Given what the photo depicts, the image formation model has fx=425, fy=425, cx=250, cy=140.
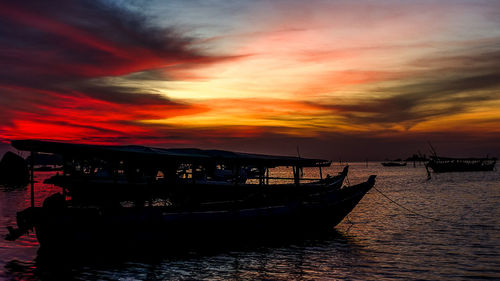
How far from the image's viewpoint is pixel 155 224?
1805 centimetres

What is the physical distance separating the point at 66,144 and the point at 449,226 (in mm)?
21959

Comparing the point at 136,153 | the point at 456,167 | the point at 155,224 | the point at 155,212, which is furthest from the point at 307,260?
the point at 456,167

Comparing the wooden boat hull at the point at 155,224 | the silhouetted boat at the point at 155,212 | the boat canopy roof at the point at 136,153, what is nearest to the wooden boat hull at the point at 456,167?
the silhouetted boat at the point at 155,212

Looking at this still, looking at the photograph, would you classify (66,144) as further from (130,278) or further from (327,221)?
(327,221)

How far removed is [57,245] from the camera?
17016 mm

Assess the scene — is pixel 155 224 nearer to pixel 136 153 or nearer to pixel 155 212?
pixel 155 212

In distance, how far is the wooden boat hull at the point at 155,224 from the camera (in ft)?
55.9

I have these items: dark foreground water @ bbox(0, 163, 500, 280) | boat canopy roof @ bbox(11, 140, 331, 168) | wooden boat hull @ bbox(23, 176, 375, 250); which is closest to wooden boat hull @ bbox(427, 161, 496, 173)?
dark foreground water @ bbox(0, 163, 500, 280)

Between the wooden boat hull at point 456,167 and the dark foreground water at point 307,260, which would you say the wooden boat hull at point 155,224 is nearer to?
the dark foreground water at point 307,260

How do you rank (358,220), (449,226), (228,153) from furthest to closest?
(358,220), (449,226), (228,153)

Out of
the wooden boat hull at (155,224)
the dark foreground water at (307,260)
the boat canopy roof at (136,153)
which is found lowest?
the dark foreground water at (307,260)

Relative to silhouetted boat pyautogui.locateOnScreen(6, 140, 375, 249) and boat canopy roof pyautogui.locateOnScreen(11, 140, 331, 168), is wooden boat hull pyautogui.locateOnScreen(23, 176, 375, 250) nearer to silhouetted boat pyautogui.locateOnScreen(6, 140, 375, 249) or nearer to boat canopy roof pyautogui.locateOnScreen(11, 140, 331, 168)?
Result: silhouetted boat pyautogui.locateOnScreen(6, 140, 375, 249)

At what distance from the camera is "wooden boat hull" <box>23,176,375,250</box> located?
55.9ft

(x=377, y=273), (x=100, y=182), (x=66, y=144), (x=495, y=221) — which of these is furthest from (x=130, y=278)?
(x=495, y=221)
